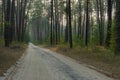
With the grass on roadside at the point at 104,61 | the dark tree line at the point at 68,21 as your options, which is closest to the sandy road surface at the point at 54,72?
the grass on roadside at the point at 104,61

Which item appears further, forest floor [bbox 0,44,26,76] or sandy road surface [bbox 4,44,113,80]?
forest floor [bbox 0,44,26,76]

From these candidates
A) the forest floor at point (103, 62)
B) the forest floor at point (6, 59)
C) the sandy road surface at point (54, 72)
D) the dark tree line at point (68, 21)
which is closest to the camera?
the sandy road surface at point (54, 72)

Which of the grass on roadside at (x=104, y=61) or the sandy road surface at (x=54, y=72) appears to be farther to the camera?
A: the grass on roadside at (x=104, y=61)

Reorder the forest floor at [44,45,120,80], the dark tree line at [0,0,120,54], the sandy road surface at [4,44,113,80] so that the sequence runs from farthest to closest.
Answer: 1. the dark tree line at [0,0,120,54]
2. the forest floor at [44,45,120,80]
3. the sandy road surface at [4,44,113,80]

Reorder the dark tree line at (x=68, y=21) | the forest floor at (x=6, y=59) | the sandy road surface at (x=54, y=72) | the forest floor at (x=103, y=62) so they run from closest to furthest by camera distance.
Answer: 1. the sandy road surface at (x=54, y=72)
2. the forest floor at (x=103, y=62)
3. the forest floor at (x=6, y=59)
4. the dark tree line at (x=68, y=21)

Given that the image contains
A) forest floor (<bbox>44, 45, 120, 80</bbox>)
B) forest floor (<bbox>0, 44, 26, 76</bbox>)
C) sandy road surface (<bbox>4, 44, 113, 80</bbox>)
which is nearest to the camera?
sandy road surface (<bbox>4, 44, 113, 80</bbox>)

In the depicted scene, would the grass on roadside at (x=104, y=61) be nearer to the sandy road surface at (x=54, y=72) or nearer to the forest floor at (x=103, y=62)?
the forest floor at (x=103, y=62)

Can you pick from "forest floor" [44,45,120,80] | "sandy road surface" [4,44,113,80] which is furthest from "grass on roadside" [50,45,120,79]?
"sandy road surface" [4,44,113,80]

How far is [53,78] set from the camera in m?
12.5

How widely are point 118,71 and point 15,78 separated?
18.5ft

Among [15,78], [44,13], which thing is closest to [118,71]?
[15,78]

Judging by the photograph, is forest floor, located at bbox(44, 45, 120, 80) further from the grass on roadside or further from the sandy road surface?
the sandy road surface

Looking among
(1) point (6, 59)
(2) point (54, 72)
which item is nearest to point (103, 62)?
(2) point (54, 72)

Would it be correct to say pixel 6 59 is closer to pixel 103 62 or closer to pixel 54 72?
pixel 54 72
